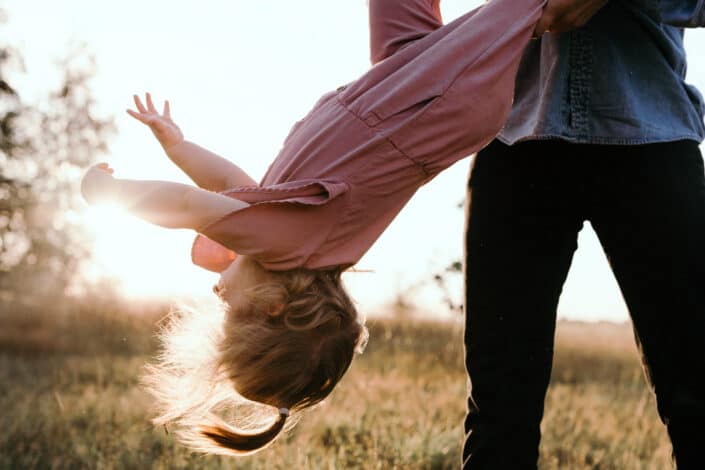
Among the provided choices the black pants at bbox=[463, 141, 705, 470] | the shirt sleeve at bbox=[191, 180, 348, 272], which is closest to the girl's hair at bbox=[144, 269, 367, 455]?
the shirt sleeve at bbox=[191, 180, 348, 272]

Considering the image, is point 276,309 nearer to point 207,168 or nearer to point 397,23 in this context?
point 207,168

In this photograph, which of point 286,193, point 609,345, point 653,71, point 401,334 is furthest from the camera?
point 609,345

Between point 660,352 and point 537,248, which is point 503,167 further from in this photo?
point 660,352

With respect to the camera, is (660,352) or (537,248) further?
(537,248)

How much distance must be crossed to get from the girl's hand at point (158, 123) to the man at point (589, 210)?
96 centimetres

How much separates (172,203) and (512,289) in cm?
98

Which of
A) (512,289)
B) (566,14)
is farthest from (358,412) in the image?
(566,14)

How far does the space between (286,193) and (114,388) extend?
3998 mm

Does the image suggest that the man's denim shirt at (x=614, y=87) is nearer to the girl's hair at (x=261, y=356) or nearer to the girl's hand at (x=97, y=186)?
the girl's hair at (x=261, y=356)

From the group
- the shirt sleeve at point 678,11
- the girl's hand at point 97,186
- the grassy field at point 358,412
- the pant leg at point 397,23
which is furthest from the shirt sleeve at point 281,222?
the shirt sleeve at point 678,11

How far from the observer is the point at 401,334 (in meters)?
7.90

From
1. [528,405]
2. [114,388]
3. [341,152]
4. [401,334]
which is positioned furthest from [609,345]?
[341,152]

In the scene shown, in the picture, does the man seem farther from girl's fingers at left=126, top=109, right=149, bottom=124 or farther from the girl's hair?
girl's fingers at left=126, top=109, right=149, bottom=124

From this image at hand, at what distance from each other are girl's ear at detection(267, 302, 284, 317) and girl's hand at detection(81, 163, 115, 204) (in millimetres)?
539
